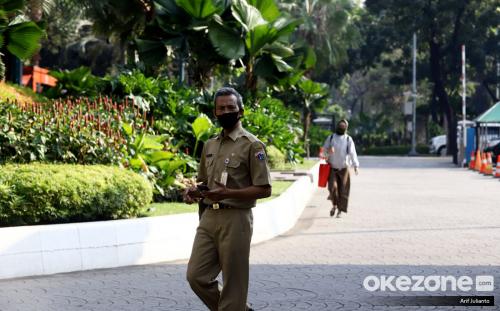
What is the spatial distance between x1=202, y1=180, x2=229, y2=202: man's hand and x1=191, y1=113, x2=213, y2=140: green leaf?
488 inches

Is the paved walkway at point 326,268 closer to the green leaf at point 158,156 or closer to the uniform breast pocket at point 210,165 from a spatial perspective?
the uniform breast pocket at point 210,165

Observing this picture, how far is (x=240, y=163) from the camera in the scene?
595cm

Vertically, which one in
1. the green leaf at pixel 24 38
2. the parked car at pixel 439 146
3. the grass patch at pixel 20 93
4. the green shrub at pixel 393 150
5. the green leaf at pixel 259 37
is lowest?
the green shrub at pixel 393 150

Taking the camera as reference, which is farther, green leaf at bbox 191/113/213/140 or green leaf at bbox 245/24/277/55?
green leaf at bbox 245/24/277/55

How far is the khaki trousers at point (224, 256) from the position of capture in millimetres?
5969

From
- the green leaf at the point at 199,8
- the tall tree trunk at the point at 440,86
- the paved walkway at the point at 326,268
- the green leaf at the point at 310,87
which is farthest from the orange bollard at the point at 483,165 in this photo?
the tall tree trunk at the point at 440,86

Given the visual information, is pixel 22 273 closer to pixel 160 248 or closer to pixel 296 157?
pixel 160 248

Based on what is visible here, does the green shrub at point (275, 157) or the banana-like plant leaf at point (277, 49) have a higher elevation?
the banana-like plant leaf at point (277, 49)

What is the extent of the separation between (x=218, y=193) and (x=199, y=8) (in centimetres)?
1639

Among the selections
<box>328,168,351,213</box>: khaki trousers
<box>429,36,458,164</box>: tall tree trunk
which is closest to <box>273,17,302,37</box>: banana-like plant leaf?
<box>328,168,351,213</box>: khaki trousers

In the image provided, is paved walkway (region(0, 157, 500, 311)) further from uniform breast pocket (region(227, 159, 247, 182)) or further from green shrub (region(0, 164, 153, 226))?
uniform breast pocket (region(227, 159, 247, 182))

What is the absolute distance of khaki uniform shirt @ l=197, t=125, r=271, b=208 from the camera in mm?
5945

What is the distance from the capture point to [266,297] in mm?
8539

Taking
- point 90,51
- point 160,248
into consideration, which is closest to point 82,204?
point 160,248
